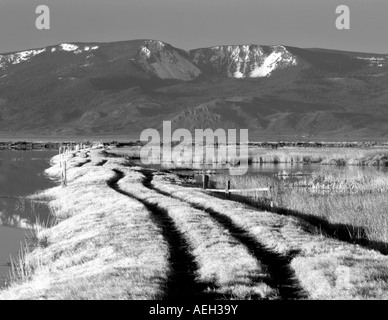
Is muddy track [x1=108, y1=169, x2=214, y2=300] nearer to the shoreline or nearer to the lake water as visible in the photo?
the shoreline

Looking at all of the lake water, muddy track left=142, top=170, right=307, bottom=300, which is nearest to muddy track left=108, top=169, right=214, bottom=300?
muddy track left=142, top=170, right=307, bottom=300

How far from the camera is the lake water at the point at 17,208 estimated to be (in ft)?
101

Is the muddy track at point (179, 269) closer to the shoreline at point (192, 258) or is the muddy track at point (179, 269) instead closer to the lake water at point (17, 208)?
the shoreline at point (192, 258)

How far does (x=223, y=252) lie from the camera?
21.0m

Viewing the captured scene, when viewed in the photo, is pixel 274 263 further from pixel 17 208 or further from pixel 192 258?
pixel 17 208

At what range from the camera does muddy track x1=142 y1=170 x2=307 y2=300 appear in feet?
56.1

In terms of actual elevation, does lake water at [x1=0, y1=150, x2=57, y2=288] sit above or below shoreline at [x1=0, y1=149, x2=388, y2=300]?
below

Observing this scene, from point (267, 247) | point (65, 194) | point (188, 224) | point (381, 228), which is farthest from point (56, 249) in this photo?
point (65, 194)

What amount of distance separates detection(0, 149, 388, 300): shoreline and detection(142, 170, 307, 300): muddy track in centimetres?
2

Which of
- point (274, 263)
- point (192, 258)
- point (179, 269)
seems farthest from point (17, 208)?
point (274, 263)

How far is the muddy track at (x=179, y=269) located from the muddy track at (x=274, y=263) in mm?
1634

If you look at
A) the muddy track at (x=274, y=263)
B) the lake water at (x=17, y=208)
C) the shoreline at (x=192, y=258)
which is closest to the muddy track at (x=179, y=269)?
the shoreline at (x=192, y=258)

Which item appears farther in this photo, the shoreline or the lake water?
the lake water
